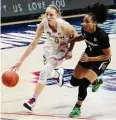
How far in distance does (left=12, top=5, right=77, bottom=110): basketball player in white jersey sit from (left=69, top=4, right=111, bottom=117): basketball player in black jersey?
0.27 m

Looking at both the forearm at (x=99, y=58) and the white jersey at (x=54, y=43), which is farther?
the white jersey at (x=54, y=43)

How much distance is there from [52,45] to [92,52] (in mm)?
717

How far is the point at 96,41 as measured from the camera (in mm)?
6406

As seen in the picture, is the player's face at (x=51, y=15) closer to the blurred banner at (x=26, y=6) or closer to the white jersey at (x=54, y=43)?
the white jersey at (x=54, y=43)

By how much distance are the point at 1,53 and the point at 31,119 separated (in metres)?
4.99

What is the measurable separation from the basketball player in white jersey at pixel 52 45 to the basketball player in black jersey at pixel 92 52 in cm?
27

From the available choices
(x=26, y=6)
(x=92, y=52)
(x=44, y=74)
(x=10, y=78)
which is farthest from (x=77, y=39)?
(x=26, y=6)

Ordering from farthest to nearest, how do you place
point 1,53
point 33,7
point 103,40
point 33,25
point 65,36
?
point 33,7 < point 33,25 < point 1,53 < point 65,36 < point 103,40

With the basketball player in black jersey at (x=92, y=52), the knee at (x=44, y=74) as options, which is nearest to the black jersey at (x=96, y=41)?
the basketball player in black jersey at (x=92, y=52)

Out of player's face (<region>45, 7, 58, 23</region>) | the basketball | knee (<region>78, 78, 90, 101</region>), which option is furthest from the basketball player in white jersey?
knee (<region>78, 78, 90, 101</region>)

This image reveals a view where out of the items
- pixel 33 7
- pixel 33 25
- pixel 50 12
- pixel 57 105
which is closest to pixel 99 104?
pixel 57 105

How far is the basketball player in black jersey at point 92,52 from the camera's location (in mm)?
6367

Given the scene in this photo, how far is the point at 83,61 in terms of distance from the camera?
21.1 feet

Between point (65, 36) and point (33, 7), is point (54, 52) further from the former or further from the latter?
point (33, 7)
